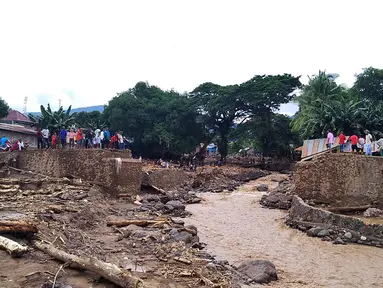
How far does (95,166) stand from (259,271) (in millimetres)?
11586

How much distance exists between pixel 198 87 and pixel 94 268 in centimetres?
4527

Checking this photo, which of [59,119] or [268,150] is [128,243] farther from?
[268,150]

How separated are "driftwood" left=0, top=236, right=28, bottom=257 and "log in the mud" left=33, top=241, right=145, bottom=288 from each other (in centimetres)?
52

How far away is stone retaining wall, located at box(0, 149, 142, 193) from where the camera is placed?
18.4 metres

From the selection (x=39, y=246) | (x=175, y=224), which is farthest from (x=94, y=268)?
(x=175, y=224)

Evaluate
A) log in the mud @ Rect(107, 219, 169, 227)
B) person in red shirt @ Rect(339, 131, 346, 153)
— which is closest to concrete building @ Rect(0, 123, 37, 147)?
log in the mud @ Rect(107, 219, 169, 227)

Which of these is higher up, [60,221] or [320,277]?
[60,221]

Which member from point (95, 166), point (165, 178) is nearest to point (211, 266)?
point (95, 166)

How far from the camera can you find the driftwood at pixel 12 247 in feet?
22.4

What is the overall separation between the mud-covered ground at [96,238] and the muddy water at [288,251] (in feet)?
4.64

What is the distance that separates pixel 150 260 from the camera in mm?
8875

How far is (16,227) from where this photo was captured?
7680 mm

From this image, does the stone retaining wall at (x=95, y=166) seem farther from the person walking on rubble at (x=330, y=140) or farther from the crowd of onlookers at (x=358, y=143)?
the crowd of onlookers at (x=358, y=143)

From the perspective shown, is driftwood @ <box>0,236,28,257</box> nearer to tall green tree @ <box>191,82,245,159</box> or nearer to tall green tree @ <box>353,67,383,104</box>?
tall green tree @ <box>353,67,383,104</box>
